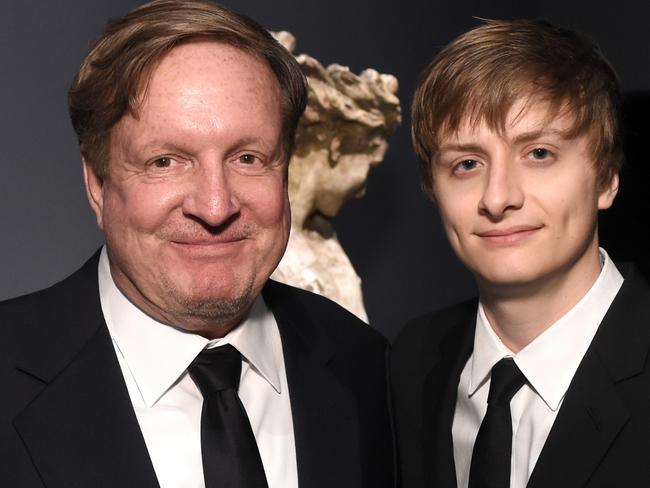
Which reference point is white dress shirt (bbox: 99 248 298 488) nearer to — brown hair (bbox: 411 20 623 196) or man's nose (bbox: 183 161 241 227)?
man's nose (bbox: 183 161 241 227)

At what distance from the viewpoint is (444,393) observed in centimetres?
210

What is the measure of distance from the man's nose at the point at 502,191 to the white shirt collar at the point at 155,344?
532 mm

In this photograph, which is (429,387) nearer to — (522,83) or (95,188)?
(522,83)

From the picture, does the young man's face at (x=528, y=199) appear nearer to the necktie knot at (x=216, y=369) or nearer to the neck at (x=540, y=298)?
the neck at (x=540, y=298)

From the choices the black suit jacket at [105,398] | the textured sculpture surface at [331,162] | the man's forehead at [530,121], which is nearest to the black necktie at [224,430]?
the black suit jacket at [105,398]

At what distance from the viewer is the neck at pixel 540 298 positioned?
1883 millimetres

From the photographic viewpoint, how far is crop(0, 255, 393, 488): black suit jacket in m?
1.76

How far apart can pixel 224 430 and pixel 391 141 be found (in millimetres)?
2201

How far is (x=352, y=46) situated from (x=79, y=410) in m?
2.19

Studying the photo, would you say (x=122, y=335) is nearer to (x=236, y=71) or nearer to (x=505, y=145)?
(x=236, y=71)

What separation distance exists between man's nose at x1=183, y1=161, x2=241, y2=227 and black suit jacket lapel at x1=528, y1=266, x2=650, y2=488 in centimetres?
68

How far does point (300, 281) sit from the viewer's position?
296cm

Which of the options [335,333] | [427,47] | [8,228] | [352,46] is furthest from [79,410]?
[427,47]

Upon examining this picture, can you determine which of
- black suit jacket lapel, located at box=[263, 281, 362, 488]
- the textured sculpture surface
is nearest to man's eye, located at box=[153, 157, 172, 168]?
black suit jacket lapel, located at box=[263, 281, 362, 488]
